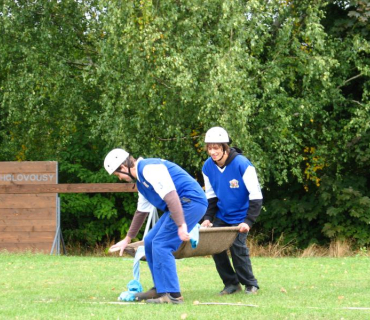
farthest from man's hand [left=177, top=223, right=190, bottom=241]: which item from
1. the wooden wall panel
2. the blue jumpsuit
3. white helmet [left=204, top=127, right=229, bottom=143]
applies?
the wooden wall panel

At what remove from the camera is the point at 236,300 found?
845cm

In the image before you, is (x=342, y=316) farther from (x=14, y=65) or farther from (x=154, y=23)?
(x=14, y=65)

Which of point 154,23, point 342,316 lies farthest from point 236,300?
point 154,23

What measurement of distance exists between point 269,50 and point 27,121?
6.20 metres

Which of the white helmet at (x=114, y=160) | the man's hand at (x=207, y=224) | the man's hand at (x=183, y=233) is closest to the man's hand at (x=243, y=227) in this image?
the man's hand at (x=207, y=224)

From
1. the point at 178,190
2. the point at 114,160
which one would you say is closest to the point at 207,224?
the point at 178,190

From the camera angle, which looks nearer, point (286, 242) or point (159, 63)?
point (159, 63)

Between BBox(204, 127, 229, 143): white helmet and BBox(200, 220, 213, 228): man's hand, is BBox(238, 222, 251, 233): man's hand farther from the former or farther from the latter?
BBox(204, 127, 229, 143): white helmet

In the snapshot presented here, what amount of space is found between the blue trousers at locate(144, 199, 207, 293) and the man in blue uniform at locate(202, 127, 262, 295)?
858 millimetres

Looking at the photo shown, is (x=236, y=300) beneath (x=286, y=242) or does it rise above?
above

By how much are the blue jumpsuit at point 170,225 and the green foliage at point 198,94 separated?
7.74 m

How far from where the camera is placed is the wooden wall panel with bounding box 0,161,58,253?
17.3m

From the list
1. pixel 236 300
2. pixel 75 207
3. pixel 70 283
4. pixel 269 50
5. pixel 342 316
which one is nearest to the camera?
pixel 342 316

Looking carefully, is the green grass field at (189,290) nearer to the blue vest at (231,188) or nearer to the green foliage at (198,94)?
the blue vest at (231,188)
